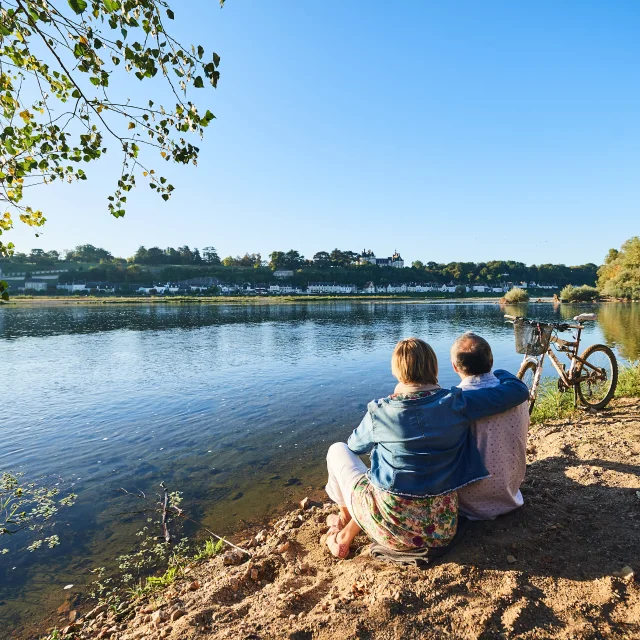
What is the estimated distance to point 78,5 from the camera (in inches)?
123

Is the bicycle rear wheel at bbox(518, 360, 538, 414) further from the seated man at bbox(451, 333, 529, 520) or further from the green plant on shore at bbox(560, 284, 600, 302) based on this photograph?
the green plant on shore at bbox(560, 284, 600, 302)

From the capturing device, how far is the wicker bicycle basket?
24.0 ft

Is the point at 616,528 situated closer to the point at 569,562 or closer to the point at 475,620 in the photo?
the point at 569,562

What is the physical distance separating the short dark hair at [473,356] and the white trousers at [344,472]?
4.23ft

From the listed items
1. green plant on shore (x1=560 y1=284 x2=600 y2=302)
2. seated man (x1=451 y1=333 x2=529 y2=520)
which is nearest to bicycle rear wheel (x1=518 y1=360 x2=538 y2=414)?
seated man (x1=451 y1=333 x2=529 y2=520)

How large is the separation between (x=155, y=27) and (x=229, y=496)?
6213mm

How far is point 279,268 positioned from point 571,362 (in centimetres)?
17034

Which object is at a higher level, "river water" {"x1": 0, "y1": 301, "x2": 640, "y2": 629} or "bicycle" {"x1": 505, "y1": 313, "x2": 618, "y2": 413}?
"bicycle" {"x1": 505, "y1": 313, "x2": 618, "y2": 413}

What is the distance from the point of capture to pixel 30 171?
14.5 feet

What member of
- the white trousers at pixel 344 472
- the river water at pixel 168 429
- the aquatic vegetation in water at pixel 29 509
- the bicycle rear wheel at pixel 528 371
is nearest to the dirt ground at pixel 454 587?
the white trousers at pixel 344 472

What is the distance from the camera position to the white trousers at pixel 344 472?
3.65m

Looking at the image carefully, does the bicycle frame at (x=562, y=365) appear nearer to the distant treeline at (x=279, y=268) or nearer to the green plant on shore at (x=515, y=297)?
the green plant on shore at (x=515, y=297)

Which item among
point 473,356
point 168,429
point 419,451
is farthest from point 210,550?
point 168,429

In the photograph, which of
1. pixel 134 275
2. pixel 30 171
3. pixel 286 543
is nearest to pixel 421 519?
pixel 286 543
